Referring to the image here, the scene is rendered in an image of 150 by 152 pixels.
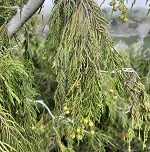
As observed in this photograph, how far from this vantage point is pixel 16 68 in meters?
0.98

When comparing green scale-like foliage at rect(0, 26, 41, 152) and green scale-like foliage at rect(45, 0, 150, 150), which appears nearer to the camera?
green scale-like foliage at rect(0, 26, 41, 152)

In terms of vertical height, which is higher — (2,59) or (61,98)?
(2,59)

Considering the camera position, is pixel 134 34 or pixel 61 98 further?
pixel 134 34

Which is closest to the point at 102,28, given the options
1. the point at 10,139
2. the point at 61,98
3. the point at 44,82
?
the point at 61,98

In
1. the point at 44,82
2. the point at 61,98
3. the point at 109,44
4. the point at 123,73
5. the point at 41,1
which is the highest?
the point at 41,1

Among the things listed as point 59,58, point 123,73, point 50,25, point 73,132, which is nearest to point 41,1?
point 50,25

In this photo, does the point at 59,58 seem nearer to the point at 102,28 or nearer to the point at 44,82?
the point at 102,28

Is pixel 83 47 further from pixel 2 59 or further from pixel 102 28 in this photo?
pixel 2 59

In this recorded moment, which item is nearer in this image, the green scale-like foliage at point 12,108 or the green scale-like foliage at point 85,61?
the green scale-like foliage at point 12,108

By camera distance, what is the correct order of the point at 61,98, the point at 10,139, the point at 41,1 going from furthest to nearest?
the point at 41,1 → the point at 61,98 → the point at 10,139

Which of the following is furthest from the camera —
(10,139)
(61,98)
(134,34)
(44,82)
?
(134,34)

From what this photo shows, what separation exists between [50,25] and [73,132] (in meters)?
0.56

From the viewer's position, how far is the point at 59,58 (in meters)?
1.08

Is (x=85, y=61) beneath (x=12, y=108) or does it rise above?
above
